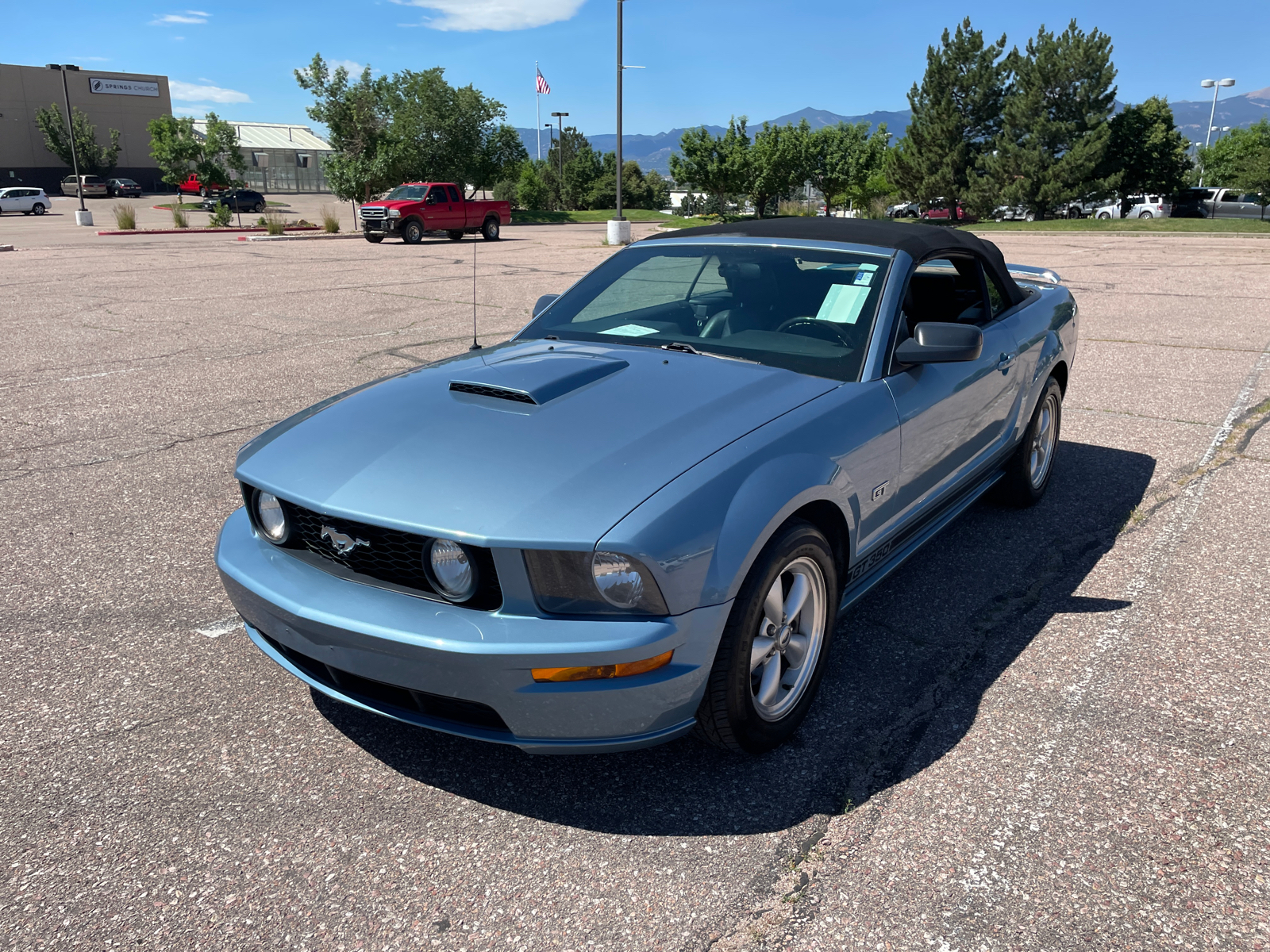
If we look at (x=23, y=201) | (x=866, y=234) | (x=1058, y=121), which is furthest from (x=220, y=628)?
(x=23, y=201)

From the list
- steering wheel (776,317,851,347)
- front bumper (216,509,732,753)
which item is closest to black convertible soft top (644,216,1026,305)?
steering wheel (776,317,851,347)

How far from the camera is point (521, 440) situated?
2688mm

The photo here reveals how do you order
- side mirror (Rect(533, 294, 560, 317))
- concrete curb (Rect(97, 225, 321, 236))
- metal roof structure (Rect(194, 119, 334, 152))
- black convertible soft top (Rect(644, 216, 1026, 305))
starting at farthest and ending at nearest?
1. metal roof structure (Rect(194, 119, 334, 152))
2. concrete curb (Rect(97, 225, 321, 236))
3. side mirror (Rect(533, 294, 560, 317))
4. black convertible soft top (Rect(644, 216, 1026, 305))

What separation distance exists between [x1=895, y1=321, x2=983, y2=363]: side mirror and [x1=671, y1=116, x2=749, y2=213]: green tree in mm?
54297

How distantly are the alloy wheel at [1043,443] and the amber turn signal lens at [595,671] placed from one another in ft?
10.7

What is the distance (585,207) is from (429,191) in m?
57.0

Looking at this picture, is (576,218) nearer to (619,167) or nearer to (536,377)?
(619,167)

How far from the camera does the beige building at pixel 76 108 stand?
7512 cm

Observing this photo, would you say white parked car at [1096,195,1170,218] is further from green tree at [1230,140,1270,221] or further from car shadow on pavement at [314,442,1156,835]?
car shadow on pavement at [314,442,1156,835]

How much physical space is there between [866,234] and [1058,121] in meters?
50.2

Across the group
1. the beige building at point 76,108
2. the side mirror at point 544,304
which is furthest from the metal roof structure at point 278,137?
the side mirror at point 544,304

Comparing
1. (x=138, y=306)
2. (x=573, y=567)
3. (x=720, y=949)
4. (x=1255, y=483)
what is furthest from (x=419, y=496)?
(x=138, y=306)

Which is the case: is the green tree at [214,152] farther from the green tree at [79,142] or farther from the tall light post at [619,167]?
the tall light post at [619,167]

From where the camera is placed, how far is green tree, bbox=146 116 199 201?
216ft
